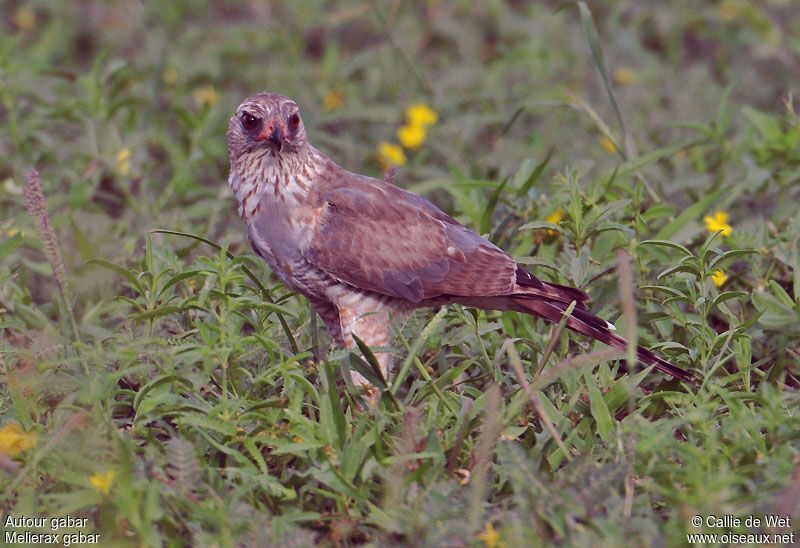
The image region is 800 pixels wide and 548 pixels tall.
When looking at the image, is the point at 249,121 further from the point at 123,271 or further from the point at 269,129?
the point at 123,271

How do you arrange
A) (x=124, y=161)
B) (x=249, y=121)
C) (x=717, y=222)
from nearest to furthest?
1. (x=249, y=121)
2. (x=717, y=222)
3. (x=124, y=161)

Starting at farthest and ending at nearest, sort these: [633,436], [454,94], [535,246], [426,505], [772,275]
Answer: [454,94] → [535,246] → [772,275] → [633,436] → [426,505]

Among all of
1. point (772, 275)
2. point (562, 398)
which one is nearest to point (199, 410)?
point (562, 398)

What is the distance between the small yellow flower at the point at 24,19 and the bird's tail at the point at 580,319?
599 centimetres

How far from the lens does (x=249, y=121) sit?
407 cm

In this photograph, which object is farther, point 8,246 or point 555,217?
point 555,217

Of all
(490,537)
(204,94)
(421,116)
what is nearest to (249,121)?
(490,537)

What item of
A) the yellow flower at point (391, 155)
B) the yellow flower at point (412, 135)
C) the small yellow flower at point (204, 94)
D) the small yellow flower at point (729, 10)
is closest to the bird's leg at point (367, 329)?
the yellow flower at point (391, 155)

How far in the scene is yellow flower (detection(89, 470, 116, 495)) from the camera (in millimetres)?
3105

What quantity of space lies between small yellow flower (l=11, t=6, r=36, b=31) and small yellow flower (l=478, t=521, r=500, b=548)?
692 centimetres

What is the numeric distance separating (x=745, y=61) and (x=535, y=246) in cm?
369

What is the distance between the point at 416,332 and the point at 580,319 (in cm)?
65

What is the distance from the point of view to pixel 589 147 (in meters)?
6.56

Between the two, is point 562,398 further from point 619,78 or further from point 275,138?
point 619,78
